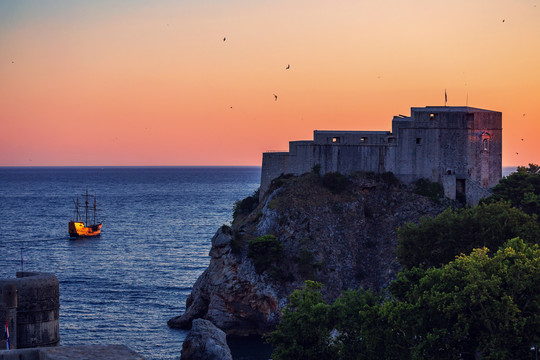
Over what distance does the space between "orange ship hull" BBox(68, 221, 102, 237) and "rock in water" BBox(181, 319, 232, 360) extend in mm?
75249

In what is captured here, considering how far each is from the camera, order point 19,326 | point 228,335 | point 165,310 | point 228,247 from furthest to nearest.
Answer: point 165,310 < point 228,247 < point 228,335 < point 19,326

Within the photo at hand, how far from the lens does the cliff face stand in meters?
61.8

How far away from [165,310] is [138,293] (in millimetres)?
7719

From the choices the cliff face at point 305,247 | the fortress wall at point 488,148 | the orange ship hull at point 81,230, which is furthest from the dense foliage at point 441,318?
the orange ship hull at point 81,230

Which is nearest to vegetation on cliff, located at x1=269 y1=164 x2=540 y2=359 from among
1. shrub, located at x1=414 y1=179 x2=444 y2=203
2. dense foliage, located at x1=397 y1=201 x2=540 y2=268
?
dense foliage, located at x1=397 y1=201 x2=540 y2=268

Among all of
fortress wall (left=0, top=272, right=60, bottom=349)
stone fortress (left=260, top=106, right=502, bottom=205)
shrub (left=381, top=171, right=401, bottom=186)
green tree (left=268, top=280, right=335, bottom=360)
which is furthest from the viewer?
shrub (left=381, top=171, right=401, bottom=186)

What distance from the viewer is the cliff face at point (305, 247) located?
2435 inches

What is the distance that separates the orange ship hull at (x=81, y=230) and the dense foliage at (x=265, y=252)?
6252cm

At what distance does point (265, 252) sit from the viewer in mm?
63625

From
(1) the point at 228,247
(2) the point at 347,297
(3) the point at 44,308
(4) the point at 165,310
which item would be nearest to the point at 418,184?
(1) the point at 228,247

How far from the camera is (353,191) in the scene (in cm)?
6862

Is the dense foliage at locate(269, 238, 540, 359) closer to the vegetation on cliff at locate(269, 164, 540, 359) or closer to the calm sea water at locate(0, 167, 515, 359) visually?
the vegetation on cliff at locate(269, 164, 540, 359)

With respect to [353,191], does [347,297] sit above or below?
below

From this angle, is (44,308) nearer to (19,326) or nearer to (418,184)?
(19,326)
